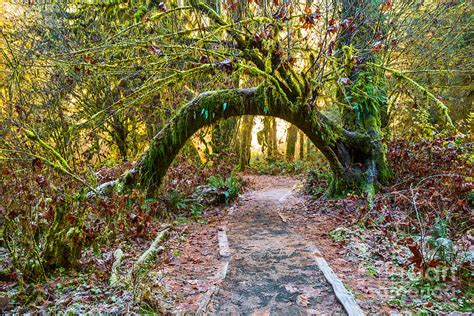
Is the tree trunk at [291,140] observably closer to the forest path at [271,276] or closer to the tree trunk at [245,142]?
the tree trunk at [245,142]

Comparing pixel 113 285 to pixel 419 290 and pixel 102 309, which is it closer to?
pixel 102 309

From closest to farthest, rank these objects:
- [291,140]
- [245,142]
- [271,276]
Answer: [271,276], [245,142], [291,140]

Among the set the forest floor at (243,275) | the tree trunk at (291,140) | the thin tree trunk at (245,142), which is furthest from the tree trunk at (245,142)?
the forest floor at (243,275)

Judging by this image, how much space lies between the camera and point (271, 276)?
5.20 metres

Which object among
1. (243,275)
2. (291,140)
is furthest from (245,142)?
(243,275)

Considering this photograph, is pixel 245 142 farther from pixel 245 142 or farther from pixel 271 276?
pixel 271 276

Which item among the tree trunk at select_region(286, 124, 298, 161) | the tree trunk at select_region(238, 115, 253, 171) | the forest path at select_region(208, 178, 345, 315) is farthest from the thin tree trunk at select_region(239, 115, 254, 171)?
the forest path at select_region(208, 178, 345, 315)

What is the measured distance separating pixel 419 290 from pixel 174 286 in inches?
126

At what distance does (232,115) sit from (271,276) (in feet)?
16.5

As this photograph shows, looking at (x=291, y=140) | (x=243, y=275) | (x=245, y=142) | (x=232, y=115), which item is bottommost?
(x=243, y=275)

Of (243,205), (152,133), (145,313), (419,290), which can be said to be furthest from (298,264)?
(152,133)

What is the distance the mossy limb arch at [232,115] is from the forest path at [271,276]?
2352mm

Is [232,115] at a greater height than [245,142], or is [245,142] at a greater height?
[232,115]

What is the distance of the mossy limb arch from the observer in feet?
29.7
